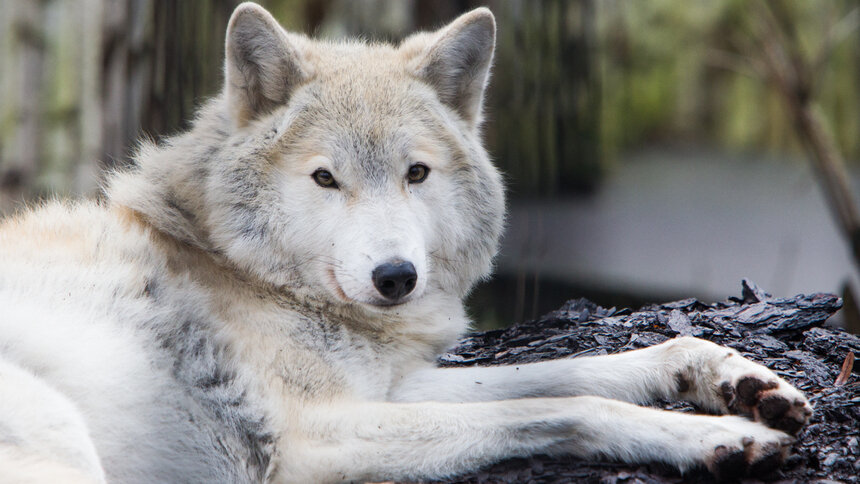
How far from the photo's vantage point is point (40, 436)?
8.06ft

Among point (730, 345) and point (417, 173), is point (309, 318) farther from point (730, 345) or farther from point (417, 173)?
point (730, 345)

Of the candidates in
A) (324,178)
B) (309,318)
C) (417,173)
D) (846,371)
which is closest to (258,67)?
(324,178)

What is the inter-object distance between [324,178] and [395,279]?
0.61 metres

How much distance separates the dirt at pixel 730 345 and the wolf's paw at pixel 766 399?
15cm

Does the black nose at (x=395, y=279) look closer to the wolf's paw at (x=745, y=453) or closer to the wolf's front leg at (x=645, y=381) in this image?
the wolf's front leg at (x=645, y=381)

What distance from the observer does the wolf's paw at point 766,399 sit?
272cm

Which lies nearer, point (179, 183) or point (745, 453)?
point (745, 453)

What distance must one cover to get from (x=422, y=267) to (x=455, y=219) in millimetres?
534

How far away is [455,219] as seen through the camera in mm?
3516

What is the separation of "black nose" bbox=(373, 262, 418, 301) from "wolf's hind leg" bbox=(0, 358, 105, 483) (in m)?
1.09

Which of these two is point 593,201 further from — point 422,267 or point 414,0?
point 422,267

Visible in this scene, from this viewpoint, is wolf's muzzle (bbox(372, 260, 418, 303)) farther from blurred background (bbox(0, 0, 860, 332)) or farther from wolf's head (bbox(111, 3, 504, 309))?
blurred background (bbox(0, 0, 860, 332))

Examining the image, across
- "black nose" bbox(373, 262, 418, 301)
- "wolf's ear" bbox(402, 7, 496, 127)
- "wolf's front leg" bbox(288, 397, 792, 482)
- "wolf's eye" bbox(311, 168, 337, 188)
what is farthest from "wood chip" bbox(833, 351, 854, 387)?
"wolf's eye" bbox(311, 168, 337, 188)

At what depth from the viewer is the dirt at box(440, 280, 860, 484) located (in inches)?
108
